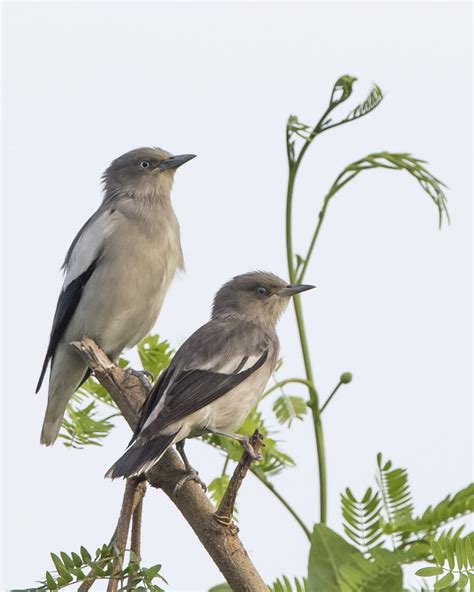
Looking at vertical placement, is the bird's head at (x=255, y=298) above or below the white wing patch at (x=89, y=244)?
below

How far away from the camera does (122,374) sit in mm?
4832

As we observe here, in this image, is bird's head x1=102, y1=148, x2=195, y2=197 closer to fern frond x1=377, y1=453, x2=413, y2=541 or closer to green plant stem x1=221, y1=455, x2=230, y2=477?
green plant stem x1=221, y1=455, x2=230, y2=477

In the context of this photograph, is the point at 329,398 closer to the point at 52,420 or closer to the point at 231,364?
the point at 231,364

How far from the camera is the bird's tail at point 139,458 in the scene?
396cm

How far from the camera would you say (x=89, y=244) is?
6820mm

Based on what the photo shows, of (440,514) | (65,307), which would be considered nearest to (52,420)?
(65,307)

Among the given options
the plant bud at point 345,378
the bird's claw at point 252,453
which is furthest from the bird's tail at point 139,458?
the plant bud at point 345,378

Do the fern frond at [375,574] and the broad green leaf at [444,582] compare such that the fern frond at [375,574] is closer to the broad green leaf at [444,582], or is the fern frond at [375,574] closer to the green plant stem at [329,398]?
the broad green leaf at [444,582]

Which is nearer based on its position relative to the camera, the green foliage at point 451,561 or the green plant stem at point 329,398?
the green foliage at point 451,561

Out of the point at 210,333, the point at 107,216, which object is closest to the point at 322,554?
the point at 210,333

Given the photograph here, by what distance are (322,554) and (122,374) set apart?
8.22 feet

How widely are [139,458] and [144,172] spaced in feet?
11.8

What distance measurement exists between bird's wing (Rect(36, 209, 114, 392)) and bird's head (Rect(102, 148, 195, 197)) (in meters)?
0.31

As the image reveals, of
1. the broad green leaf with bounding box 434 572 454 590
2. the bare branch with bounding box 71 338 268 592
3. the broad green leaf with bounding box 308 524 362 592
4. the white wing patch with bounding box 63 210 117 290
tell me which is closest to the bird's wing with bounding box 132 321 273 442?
the bare branch with bounding box 71 338 268 592
